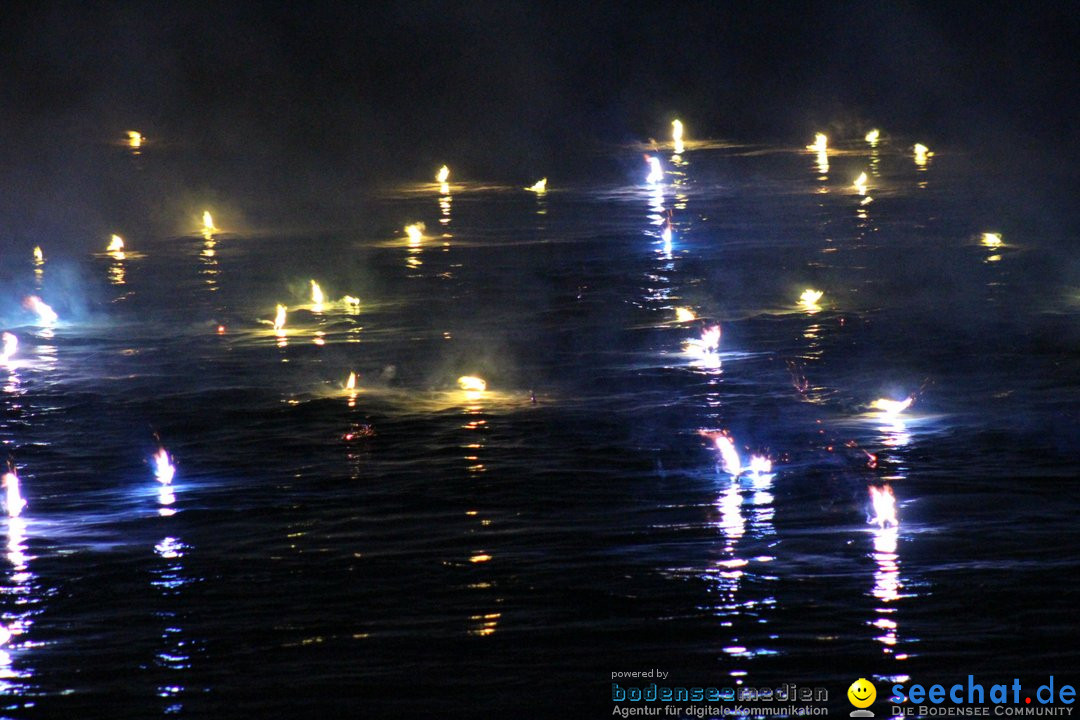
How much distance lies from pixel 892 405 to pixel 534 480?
4795mm

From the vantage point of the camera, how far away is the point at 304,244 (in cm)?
3209

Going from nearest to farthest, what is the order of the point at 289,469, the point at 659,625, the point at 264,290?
the point at 659,625
the point at 289,469
the point at 264,290

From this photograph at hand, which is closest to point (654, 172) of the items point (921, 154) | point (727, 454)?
point (921, 154)

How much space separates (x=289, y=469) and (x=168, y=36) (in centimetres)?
5020

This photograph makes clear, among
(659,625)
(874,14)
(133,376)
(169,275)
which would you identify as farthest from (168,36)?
(659,625)

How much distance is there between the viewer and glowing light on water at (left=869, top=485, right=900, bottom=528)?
13023 mm

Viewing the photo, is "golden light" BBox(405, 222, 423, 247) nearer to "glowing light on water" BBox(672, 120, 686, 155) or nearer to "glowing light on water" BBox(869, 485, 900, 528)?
"glowing light on water" BBox(672, 120, 686, 155)

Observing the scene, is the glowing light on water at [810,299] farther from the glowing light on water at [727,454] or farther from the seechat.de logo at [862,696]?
the seechat.de logo at [862,696]

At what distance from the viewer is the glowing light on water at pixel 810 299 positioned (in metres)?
23.4

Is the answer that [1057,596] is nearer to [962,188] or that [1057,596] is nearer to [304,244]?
[304,244]

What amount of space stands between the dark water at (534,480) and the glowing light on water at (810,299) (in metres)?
0.46

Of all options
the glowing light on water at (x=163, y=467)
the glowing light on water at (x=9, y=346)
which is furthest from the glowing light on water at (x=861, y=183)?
the glowing light on water at (x=163, y=467)

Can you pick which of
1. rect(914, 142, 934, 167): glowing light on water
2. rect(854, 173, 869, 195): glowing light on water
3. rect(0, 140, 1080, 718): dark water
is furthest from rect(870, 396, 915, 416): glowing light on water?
rect(914, 142, 934, 167): glowing light on water

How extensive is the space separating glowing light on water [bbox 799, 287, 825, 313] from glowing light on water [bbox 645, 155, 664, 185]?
16.5 meters
